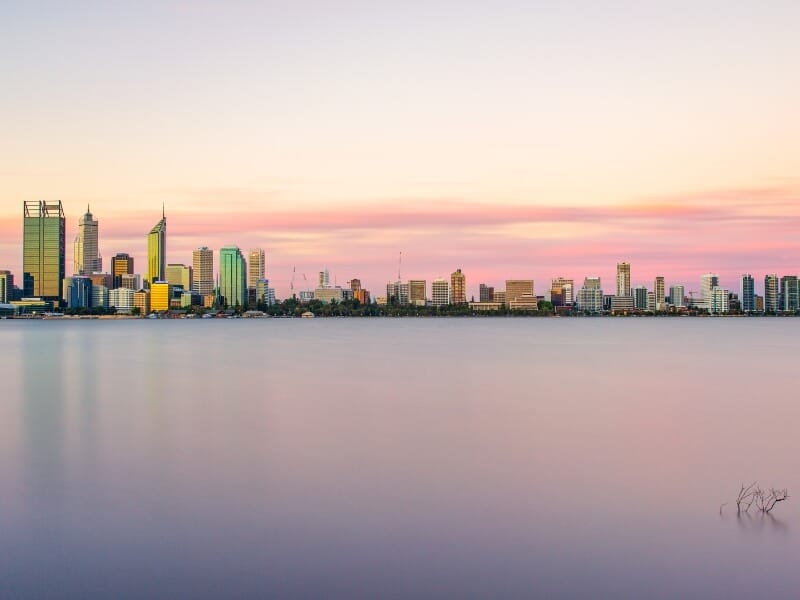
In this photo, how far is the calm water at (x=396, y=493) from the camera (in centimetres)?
1203

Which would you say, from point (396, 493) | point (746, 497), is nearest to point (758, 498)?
point (746, 497)

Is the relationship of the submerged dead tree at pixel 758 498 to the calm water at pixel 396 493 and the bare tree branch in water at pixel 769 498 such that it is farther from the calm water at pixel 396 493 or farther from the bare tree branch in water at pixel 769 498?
the calm water at pixel 396 493

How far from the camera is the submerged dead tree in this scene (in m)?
15.8

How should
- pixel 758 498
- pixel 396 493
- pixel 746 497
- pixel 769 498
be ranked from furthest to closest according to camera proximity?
pixel 396 493
pixel 746 497
pixel 758 498
pixel 769 498

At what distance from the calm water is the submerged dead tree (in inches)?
13.4

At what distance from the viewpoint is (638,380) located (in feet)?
146

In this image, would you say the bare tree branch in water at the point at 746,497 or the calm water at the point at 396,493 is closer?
the calm water at the point at 396,493

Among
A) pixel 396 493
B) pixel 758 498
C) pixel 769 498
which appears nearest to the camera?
pixel 769 498

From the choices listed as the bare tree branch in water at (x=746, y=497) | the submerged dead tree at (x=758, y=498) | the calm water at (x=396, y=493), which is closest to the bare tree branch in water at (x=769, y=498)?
the submerged dead tree at (x=758, y=498)

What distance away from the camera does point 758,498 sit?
1680cm

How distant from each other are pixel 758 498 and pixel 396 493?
7.92 meters

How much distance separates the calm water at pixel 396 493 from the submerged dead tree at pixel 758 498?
341 millimetres

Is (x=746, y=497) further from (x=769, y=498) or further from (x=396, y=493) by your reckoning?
(x=396, y=493)

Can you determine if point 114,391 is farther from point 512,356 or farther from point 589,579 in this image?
point 512,356
